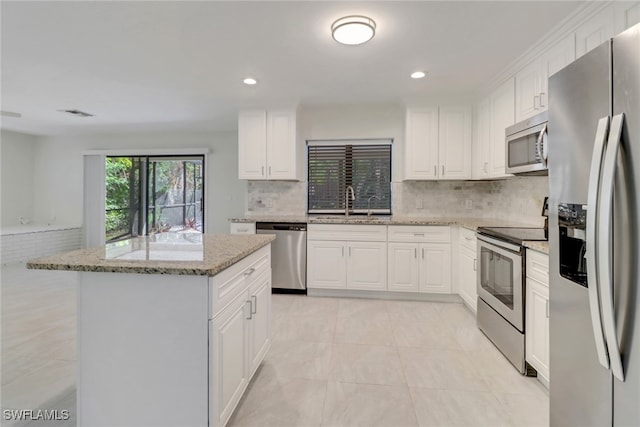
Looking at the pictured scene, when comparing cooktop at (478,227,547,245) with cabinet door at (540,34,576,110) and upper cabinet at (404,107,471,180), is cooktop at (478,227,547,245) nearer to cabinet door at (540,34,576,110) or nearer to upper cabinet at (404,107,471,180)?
cabinet door at (540,34,576,110)

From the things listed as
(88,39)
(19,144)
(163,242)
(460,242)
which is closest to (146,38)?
(88,39)

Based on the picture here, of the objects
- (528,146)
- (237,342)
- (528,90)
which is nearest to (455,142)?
(528,90)

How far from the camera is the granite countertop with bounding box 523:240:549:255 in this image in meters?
1.79

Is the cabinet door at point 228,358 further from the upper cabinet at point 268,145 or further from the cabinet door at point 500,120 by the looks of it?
the cabinet door at point 500,120

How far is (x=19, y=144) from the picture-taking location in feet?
18.6

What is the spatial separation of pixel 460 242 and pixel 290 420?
2551 millimetres

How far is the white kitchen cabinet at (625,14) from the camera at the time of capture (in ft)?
5.16

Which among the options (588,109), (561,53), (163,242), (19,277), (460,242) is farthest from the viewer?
(19,277)

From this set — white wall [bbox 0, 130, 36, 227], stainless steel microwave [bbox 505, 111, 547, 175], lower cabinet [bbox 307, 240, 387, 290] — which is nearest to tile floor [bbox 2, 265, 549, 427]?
lower cabinet [bbox 307, 240, 387, 290]

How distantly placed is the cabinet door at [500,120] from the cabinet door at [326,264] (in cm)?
180

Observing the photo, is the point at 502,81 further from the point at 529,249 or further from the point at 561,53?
the point at 529,249

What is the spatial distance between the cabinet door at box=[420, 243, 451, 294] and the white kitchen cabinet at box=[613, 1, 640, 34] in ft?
7.42

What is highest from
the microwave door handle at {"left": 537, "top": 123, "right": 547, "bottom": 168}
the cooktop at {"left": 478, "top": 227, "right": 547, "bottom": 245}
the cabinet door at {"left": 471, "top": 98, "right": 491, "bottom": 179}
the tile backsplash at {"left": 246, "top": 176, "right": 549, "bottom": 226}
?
the cabinet door at {"left": 471, "top": 98, "right": 491, "bottom": 179}

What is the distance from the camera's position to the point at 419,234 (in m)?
3.47
